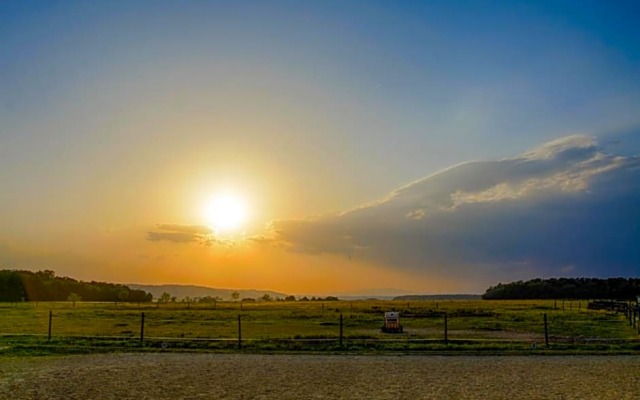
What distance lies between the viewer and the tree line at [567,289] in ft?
485

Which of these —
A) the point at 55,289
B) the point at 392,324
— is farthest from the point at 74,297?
the point at 392,324

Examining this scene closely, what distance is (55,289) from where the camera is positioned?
153750 mm

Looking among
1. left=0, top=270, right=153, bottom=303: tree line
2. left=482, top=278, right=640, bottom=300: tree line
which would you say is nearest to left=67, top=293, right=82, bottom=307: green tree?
left=0, top=270, right=153, bottom=303: tree line

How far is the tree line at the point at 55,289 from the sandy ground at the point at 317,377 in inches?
4848

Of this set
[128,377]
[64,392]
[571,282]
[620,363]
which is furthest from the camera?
[571,282]

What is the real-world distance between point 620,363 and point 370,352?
27.7 ft

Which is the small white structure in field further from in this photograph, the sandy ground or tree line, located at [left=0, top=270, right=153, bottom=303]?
tree line, located at [left=0, top=270, right=153, bottom=303]

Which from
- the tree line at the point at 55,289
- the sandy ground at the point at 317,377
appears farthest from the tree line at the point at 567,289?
the sandy ground at the point at 317,377

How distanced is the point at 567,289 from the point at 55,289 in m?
126

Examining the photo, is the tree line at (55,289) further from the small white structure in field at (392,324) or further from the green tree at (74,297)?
the small white structure in field at (392,324)

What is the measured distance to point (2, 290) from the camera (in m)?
139

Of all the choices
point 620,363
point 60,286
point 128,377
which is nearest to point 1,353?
point 128,377

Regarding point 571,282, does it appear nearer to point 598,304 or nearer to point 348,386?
point 598,304

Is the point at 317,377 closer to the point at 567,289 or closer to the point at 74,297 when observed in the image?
the point at 74,297
